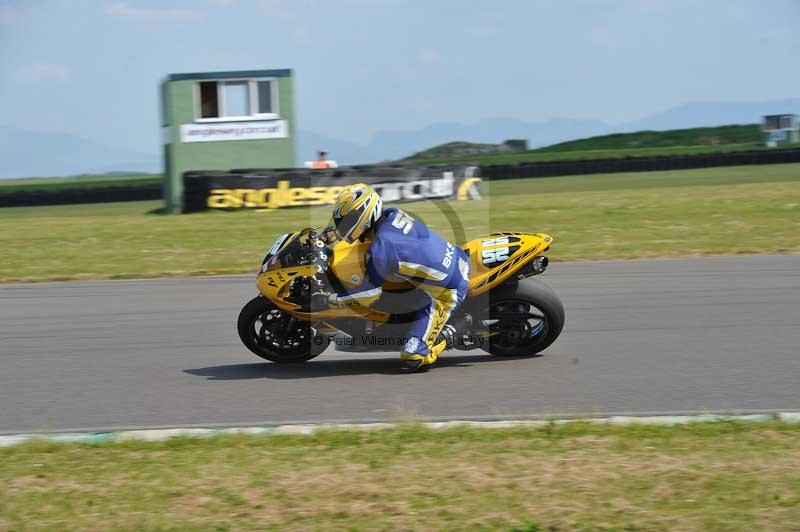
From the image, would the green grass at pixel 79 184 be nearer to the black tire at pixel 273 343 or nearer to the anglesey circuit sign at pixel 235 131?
the anglesey circuit sign at pixel 235 131

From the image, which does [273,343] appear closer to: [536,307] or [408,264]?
[408,264]

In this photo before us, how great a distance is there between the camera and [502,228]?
16.8 metres

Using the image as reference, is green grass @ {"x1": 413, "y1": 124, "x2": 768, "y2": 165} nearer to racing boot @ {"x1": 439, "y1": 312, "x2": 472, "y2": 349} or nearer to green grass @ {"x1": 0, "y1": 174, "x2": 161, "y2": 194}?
green grass @ {"x1": 0, "y1": 174, "x2": 161, "y2": 194}

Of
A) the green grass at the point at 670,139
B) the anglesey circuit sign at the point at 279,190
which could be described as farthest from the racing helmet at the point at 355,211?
the green grass at the point at 670,139

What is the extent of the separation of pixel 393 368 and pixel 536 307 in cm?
115

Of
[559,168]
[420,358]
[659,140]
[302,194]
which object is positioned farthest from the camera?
[659,140]

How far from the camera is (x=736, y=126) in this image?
181 ft

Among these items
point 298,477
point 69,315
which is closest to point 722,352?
point 298,477

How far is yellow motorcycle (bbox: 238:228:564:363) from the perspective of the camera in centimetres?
669

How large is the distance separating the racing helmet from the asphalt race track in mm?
1066

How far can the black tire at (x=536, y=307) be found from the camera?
22.9 feet

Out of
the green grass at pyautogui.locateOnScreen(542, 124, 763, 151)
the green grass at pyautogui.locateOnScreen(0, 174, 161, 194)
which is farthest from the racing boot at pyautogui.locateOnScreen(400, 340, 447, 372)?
the green grass at pyautogui.locateOnScreen(542, 124, 763, 151)

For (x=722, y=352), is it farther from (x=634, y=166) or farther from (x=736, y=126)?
(x=736, y=126)

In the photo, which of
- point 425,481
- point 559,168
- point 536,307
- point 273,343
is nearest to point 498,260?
point 536,307
